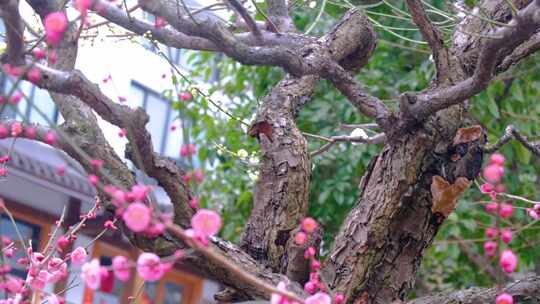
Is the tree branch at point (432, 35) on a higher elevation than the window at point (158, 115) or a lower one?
lower

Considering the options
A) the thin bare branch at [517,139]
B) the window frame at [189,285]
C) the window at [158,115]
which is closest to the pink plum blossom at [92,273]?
the thin bare branch at [517,139]

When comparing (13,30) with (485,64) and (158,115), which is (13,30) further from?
(158,115)

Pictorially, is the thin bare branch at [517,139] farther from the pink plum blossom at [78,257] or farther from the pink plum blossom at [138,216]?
the pink plum blossom at [138,216]

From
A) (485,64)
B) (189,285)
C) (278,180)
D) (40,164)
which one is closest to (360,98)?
(278,180)

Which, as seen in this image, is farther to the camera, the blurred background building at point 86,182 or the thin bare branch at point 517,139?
the blurred background building at point 86,182

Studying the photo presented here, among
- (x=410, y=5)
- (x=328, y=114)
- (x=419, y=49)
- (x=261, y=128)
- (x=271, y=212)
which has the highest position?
(x=419, y=49)

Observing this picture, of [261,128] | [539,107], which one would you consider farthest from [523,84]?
[261,128]

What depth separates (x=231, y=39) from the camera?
2.77 metres

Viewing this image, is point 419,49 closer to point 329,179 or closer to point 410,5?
point 329,179

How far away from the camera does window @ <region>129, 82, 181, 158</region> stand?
35.1ft

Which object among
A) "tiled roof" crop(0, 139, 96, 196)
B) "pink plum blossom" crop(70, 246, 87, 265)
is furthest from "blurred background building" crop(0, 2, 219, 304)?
"pink plum blossom" crop(70, 246, 87, 265)

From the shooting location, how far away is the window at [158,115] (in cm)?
1070

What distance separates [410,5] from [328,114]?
10.2 feet

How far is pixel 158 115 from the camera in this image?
1085 centimetres
